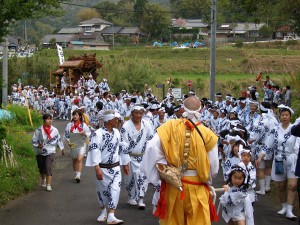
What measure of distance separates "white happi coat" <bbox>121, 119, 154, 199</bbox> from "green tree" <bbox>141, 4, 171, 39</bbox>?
76.3 meters

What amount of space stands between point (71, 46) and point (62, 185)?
7995cm

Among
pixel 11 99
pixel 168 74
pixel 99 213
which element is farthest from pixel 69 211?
pixel 168 74

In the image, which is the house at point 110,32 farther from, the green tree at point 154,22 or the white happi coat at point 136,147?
the white happi coat at point 136,147

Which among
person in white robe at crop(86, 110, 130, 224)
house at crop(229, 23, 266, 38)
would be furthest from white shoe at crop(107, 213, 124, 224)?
house at crop(229, 23, 266, 38)

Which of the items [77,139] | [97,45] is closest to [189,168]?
[77,139]

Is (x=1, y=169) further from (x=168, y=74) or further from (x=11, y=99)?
(x=168, y=74)

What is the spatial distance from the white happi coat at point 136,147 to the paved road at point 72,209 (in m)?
0.46

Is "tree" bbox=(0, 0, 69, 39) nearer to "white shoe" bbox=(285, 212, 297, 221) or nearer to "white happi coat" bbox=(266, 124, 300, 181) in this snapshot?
"white happi coat" bbox=(266, 124, 300, 181)

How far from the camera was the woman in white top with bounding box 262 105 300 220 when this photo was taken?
33.6ft

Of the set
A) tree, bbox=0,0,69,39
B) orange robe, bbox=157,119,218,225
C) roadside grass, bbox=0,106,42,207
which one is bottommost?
roadside grass, bbox=0,106,42,207

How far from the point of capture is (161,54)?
233 feet

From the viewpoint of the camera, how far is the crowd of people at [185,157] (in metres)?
6.93

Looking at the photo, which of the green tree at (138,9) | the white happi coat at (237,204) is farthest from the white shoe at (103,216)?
the green tree at (138,9)

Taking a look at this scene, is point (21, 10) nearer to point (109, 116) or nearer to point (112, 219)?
point (109, 116)
